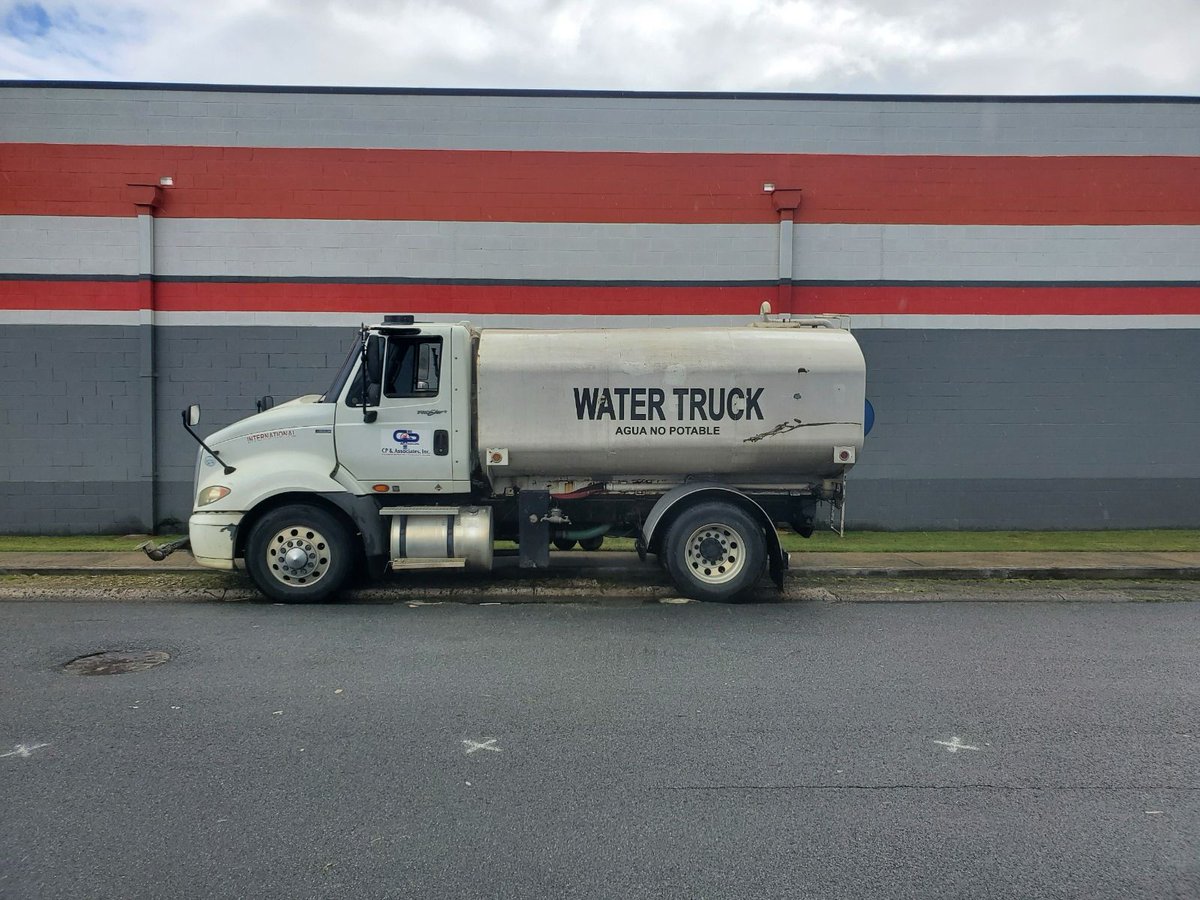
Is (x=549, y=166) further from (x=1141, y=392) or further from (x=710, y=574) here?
(x=1141, y=392)

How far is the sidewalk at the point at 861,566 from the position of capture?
A: 10.7 metres

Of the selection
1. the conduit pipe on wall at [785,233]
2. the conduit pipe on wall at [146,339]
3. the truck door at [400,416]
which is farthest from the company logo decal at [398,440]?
the conduit pipe on wall at [785,233]

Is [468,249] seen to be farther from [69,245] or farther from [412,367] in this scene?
[69,245]

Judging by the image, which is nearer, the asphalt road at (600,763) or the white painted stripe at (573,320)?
the asphalt road at (600,763)

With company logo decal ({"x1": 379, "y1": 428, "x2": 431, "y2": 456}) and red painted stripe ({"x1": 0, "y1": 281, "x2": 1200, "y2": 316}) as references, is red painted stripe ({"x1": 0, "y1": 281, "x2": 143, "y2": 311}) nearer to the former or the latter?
red painted stripe ({"x1": 0, "y1": 281, "x2": 1200, "y2": 316})

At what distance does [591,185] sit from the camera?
13516 mm

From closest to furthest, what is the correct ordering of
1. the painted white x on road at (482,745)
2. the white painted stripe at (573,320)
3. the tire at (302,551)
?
the painted white x on road at (482,745) → the tire at (302,551) → the white painted stripe at (573,320)

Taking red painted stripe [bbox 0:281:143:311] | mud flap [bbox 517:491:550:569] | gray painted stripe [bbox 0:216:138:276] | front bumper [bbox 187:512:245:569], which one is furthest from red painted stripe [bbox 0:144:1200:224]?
front bumper [bbox 187:512:245:569]

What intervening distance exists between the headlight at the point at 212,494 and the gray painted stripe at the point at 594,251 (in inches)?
198

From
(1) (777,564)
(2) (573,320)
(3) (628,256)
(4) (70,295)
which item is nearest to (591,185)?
(3) (628,256)

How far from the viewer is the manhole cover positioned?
670 cm

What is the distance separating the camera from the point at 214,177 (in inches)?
525

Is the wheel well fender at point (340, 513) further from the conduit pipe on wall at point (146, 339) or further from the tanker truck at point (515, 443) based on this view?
the conduit pipe on wall at point (146, 339)

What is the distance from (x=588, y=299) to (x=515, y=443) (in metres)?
4.79
